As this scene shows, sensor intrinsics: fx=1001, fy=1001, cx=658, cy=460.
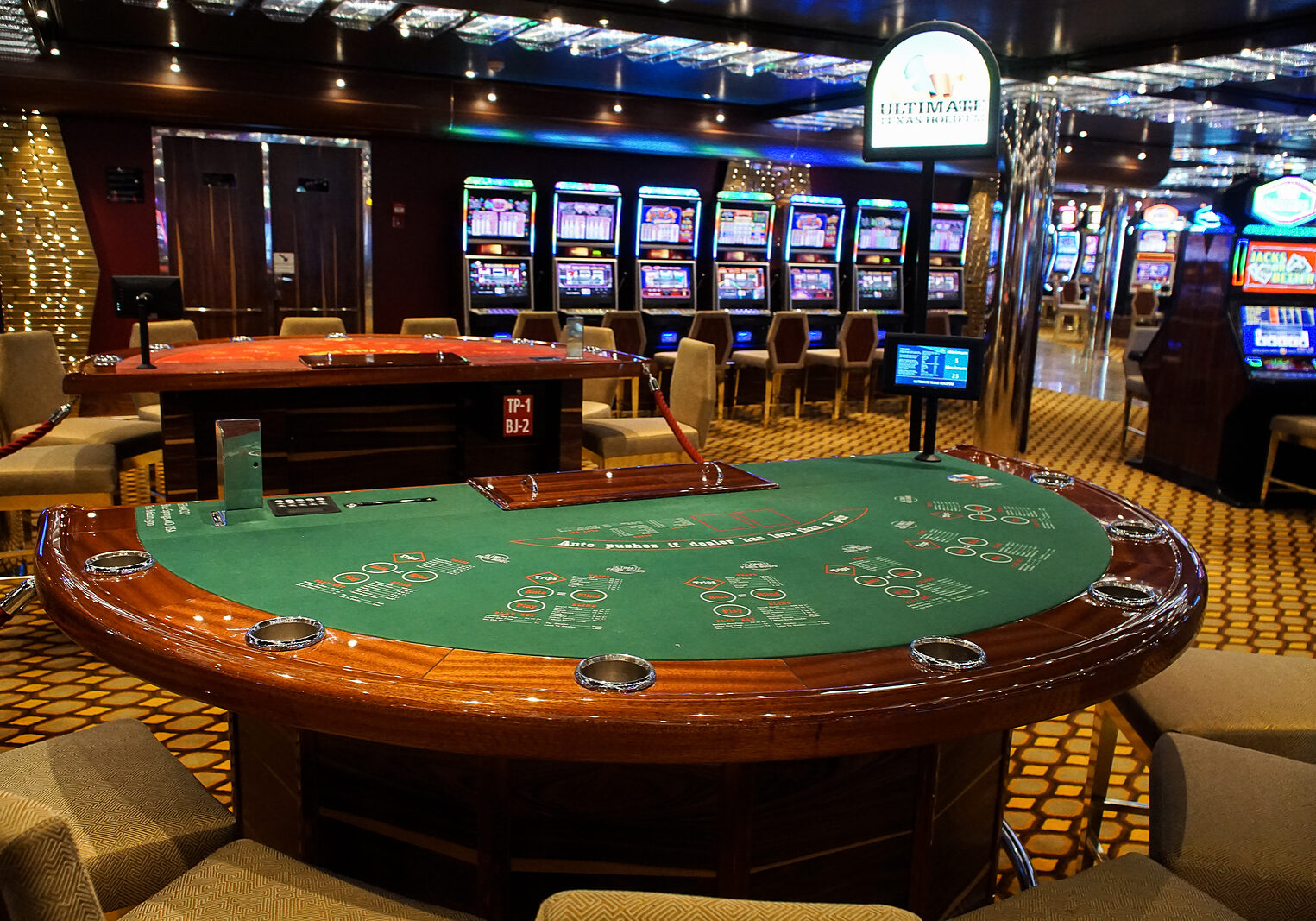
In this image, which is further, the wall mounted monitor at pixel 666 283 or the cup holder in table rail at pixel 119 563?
the wall mounted monitor at pixel 666 283

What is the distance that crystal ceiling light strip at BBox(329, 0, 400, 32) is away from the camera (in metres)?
6.16

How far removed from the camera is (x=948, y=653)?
143 cm

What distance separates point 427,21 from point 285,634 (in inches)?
240

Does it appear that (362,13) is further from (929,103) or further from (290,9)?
(929,103)

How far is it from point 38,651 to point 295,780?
252 centimetres

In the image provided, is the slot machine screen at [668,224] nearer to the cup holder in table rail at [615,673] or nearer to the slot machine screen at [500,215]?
the slot machine screen at [500,215]

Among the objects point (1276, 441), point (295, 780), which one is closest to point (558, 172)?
point (1276, 441)

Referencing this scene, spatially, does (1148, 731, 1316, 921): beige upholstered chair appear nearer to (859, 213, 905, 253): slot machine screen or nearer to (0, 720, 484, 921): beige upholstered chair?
(0, 720, 484, 921): beige upholstered chair

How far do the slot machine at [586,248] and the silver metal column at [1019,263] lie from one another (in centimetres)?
347

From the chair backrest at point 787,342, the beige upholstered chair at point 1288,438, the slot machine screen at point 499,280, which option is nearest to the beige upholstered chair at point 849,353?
the chair backrest at point 787,342

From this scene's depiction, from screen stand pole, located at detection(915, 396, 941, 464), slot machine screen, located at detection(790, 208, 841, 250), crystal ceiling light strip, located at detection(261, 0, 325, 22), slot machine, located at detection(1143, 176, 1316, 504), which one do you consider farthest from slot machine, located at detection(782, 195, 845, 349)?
screen stand pole, located at detection(915, 396, 941, 464)

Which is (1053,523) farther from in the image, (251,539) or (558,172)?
(558,172)

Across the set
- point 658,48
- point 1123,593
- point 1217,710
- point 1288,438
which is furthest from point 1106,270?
point 1123,593

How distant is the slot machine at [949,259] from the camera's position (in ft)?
34.1
